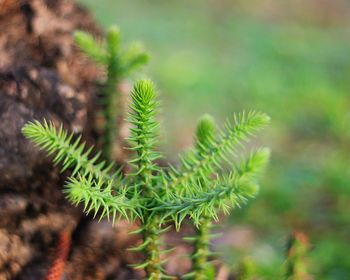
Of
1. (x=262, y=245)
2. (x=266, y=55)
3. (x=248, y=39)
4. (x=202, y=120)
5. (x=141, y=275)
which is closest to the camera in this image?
(x=202, y=120)

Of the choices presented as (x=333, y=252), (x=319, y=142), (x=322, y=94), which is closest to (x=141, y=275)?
(x=333, y=252)

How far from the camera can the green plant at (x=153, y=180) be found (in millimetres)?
1775

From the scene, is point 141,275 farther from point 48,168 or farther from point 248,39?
point 248,39

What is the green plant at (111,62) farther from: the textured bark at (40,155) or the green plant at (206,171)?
the green plant at (206,171)

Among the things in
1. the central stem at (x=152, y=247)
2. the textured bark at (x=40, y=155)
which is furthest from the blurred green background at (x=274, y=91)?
the textured bark at (x=40, y=155)

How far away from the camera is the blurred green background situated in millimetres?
3500

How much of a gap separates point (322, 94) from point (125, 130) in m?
3.79

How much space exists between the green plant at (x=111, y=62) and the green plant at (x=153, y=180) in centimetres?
54

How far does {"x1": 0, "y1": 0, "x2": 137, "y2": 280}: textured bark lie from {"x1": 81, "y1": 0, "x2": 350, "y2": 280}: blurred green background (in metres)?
0.55

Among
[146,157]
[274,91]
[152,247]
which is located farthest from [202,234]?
[274,91]

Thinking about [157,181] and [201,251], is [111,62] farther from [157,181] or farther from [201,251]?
[201,251]

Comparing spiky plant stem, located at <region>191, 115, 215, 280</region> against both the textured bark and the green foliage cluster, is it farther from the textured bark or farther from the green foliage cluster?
the textured bark

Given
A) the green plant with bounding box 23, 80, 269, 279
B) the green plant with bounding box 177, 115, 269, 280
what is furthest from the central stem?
the green plant with bounding box 177, 115, 269, 280

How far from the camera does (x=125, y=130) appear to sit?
2826mm
